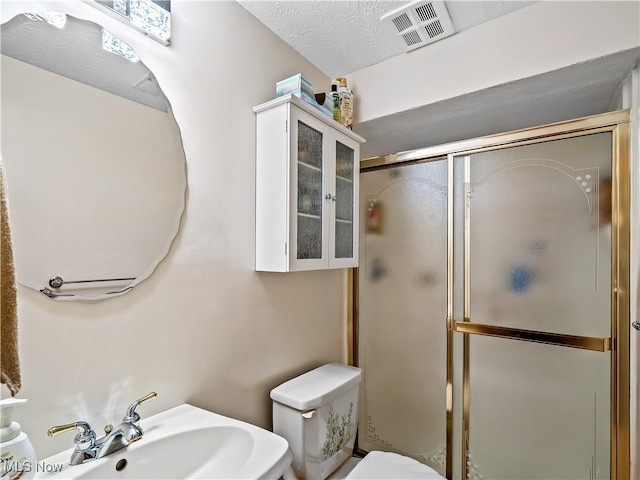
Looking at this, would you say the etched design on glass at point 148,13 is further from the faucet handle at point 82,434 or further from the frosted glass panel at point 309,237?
the faucet handle at point 82,434

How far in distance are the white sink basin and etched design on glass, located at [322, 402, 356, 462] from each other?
1.70 feet

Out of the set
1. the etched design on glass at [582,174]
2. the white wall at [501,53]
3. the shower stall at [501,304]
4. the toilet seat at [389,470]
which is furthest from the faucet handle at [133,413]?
the etched design on glass at [582,174]

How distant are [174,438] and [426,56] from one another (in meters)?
1.82

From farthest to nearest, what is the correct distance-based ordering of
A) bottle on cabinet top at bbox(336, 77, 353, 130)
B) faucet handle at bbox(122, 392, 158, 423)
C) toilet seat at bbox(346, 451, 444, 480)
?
1. bottle on cabinet top at bbox(336, 77, 353, 130)
2. toilet seat at bbox(346, 451, 444, 480)
3. faucet handle at bbox(122, 392, 158, 423)

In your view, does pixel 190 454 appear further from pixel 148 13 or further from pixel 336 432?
pixel 148 13

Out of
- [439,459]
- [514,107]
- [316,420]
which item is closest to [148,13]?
[316,420]

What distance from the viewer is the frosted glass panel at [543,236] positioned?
1.45 m

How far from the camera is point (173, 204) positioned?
1104 millimetres

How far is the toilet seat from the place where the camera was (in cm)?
130

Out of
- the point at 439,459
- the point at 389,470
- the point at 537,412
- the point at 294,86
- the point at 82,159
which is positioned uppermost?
the point at 294,86

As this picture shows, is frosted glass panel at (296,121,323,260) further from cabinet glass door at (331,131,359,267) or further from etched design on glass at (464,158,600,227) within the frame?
etched design on glass at (464,158,600,227)

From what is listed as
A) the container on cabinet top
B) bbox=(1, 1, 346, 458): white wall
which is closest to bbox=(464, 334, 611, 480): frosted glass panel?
bbox=(1, 1, 346, 458): white wall

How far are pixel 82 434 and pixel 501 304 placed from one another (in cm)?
163

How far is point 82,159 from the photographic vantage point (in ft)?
2.94
